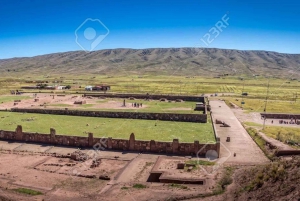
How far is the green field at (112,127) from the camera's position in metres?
28.7

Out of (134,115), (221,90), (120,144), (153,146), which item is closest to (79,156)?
(120,144)

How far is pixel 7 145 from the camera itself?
25.2 meters

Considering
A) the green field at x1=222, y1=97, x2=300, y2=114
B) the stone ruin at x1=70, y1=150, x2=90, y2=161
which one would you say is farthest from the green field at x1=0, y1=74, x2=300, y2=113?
the stone ruin at x1=70, y1=150, x2=90, y2=161

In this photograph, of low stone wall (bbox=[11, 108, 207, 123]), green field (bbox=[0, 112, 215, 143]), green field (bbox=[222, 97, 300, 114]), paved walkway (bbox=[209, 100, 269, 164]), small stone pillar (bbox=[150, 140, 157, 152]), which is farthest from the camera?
green field (bbox=[222, 97, 300, 114])

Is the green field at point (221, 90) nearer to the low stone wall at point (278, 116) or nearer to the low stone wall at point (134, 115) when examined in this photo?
the low stone wall at point (278, 116)

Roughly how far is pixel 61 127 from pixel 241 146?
1919 centimetres

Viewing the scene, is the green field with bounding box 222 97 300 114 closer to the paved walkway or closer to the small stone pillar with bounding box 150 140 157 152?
the paved walkway

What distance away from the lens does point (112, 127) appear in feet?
106

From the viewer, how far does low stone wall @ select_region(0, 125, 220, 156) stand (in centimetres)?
2247

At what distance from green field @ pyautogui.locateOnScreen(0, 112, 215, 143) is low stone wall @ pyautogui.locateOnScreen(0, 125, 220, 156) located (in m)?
3.80

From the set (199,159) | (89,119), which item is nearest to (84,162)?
(199,159)

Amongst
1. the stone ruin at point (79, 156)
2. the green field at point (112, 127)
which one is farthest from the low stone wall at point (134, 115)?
the stone ruin at point (79, 156)

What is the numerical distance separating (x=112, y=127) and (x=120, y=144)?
29.3ft

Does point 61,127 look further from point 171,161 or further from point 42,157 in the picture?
point 171,161
